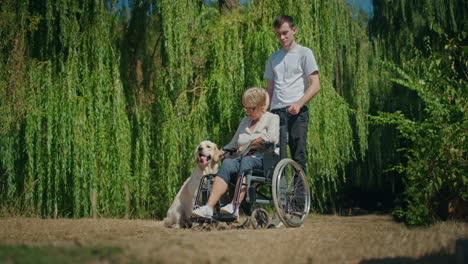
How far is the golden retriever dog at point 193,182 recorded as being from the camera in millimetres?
5754

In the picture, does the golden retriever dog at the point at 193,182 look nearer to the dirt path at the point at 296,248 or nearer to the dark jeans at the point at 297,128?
the dark jeans at the point at 297,128

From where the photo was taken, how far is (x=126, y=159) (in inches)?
306

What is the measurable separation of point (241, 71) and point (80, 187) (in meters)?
2.66

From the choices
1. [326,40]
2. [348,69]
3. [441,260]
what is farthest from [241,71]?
[441,260]

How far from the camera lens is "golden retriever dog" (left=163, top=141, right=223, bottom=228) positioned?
227 inches

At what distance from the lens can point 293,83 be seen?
5.73 meters

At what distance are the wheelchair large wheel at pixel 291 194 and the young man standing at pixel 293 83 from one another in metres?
0.23

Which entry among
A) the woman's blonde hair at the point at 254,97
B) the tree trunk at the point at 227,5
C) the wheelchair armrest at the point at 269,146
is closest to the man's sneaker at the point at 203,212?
the wheelchair armrest at the point at 269,146

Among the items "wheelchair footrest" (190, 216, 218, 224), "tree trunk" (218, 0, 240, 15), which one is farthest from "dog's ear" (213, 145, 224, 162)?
"tree trunk" (218, 0, 240, 15)

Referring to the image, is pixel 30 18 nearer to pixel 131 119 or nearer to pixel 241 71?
pixel 131 119

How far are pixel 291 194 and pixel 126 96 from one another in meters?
3.68

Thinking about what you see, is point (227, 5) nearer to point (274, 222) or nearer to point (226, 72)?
point (226, 72)

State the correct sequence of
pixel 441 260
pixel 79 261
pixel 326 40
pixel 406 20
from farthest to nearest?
pixel 406 20 < pixel 326 40 < pixel 441 260 < pixel 79 261

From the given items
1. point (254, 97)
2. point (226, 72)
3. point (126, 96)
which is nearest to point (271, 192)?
point (254, 97)
